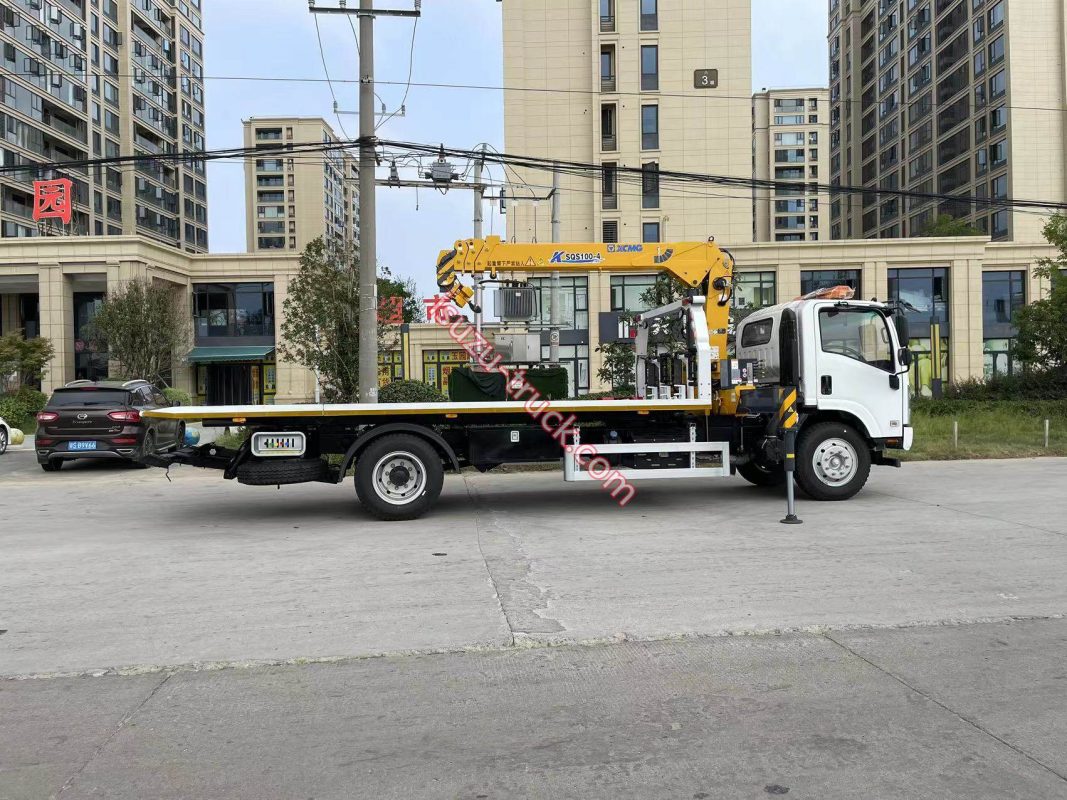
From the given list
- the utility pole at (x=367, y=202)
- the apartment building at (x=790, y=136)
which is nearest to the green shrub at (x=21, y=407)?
the utility pole at (x=367, y=202)

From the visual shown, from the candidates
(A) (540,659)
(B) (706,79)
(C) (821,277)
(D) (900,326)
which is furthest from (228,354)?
(A) (540,659)

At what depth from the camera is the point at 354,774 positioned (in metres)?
3.40

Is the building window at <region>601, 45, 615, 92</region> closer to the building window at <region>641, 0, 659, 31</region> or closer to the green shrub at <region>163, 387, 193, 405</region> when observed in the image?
the building window at <region>641, 0, 659, 31</region>

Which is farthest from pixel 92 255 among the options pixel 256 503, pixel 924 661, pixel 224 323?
pixel 924 661

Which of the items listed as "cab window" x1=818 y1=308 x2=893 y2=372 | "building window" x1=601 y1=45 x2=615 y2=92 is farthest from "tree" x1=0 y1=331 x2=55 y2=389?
"cab window" x1=818 y1=308 x2=893 y2=372

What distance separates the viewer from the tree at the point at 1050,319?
77.0 feet

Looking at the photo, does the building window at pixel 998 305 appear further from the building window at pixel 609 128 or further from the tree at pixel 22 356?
the tree at pixel 22 356

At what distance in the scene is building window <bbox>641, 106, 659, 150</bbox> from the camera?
4259 centimetres

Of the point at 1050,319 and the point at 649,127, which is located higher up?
the point at 649,127

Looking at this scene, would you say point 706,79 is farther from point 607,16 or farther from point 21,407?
point 21,407

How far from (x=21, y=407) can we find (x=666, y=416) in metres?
27.2

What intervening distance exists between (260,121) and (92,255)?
7002cm

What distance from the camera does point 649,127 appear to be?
140ft

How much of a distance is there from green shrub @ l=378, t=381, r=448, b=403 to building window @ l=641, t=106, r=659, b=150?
28.7 m
